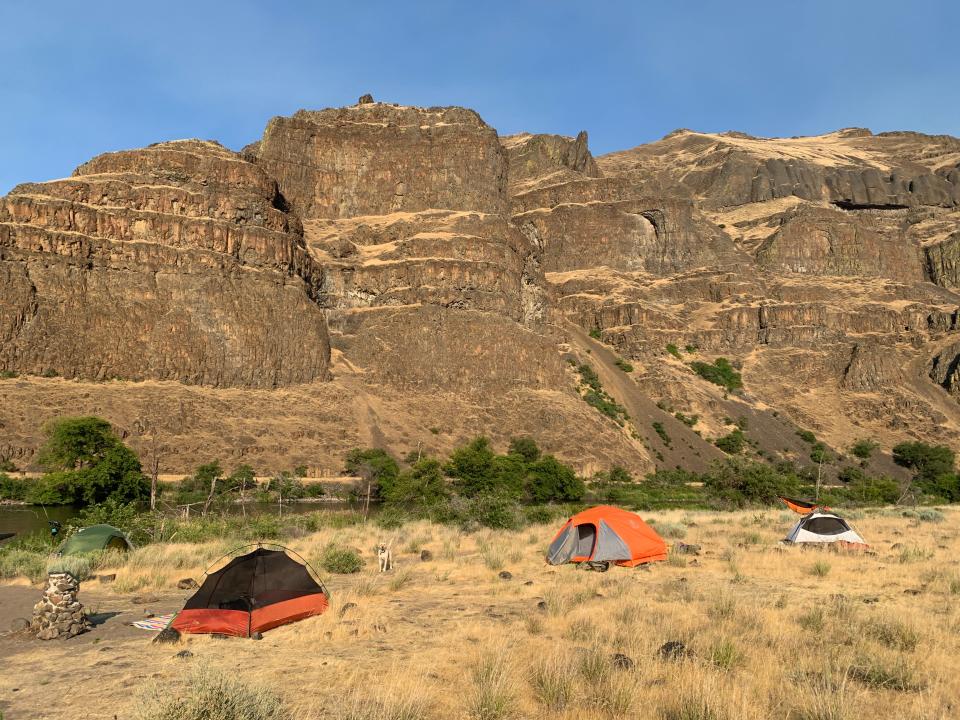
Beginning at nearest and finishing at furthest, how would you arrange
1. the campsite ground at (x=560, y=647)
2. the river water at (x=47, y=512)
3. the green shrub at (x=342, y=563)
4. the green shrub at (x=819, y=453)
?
the campsite ground at (x=560, y=647), the green shrub at (x=342, y=563), the river water at (x=47, y=512), the green shrub at (x=819, y=453)

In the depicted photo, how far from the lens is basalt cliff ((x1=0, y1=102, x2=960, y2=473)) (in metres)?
65.3

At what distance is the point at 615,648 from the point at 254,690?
500 cm

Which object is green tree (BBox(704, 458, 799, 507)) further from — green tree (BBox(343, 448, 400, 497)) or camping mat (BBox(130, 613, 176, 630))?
camping mat (BBox(130, 613, 176, 630))

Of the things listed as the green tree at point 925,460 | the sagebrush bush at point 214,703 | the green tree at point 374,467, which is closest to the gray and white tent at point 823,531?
the sagebrush bush at point 214,703

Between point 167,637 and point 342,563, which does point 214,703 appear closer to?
point 167,637

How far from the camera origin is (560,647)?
9945 millimetres

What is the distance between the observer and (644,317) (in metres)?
103

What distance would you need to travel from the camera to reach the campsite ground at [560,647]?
24.7ft

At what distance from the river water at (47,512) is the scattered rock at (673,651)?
108 ft

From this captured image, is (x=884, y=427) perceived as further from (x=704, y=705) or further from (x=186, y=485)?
(x=704, y=705)

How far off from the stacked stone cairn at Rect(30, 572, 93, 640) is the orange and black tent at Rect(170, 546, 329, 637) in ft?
5.35

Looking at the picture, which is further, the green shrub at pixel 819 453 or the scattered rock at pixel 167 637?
the green shrub at pixel 819 453

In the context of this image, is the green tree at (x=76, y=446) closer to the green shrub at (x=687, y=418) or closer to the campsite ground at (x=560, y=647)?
the campsite ground at (x=560, y=647)

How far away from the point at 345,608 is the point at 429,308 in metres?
71.2
